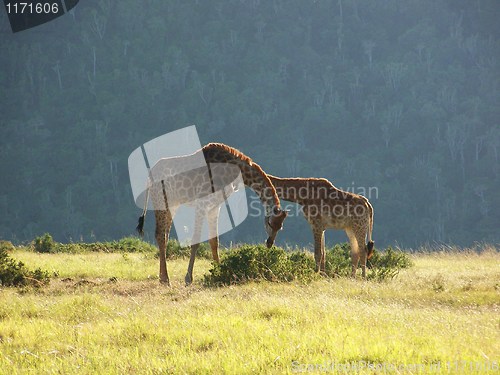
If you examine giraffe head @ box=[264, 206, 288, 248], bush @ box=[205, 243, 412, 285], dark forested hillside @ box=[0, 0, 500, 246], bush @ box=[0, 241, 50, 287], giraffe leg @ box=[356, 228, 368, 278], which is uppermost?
giraffe head @ box=[264, 206, 288, 248]

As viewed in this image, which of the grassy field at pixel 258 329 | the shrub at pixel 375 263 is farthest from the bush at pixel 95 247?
the grassy field at pixel 258 329

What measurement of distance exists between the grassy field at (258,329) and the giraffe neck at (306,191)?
8.18 ft

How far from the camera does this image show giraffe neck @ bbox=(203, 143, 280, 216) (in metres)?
12.4

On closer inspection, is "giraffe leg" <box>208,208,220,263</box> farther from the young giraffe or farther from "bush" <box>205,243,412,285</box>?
the young giraffe

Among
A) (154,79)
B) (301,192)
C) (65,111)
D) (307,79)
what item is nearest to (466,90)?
(307,79)

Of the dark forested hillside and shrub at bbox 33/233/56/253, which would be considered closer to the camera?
shrub at bbox 33/233/56/253

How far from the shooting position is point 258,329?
23.8ft

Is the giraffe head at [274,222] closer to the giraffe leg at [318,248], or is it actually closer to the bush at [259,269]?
the bush at [259,269]

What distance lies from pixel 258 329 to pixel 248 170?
20.3 feet

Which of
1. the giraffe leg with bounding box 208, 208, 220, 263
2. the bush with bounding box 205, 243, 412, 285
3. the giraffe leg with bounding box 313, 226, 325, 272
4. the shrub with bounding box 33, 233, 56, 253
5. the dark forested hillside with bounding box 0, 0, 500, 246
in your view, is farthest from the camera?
the dark forested hillside with bounding box 0, 0, 500, 246

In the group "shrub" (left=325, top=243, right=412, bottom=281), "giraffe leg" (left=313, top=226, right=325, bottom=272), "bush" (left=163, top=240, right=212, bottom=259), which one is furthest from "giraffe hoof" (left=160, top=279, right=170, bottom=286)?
"bush" (left=163, top=240, right=212, bottom=259)

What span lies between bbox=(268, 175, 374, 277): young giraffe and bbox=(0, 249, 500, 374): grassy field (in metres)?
1.72

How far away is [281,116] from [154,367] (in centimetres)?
16797

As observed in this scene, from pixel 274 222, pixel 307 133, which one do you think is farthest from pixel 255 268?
pixel 307 133
